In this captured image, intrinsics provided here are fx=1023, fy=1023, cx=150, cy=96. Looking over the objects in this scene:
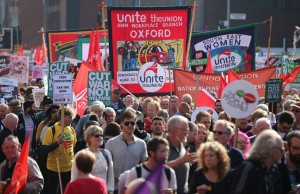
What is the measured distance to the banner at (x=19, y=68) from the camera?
86.5 ft

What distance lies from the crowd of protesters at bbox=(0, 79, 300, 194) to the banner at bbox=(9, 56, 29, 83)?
10205 millimetres

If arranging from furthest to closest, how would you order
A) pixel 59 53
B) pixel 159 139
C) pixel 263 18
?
pixel 263 18
pixel 59 53
pixel 159 139

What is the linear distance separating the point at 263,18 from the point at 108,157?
6107 centimetres

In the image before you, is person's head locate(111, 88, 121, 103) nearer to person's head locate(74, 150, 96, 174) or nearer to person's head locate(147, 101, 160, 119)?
person's head locate(147, 101, 160, 119)

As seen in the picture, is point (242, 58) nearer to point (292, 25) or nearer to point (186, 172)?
point (186, 172)

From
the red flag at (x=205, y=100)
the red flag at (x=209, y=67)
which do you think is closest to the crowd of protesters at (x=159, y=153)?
A: the red flag at (x=205, y=100)

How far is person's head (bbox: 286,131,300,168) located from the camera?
9.80 metres

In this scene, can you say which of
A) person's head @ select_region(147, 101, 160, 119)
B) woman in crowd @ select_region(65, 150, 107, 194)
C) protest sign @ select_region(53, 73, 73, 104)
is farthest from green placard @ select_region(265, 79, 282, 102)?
woman in crowd @ select_region(65, 150, 107, 194)

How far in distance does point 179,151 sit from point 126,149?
122cm

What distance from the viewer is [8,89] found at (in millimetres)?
22188

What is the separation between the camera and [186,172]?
9.98 metres

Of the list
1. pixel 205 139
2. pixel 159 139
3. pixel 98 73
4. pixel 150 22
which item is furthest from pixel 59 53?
pixel 159 139

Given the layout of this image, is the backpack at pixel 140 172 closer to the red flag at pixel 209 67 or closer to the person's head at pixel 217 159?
the person's head at pixel 217 159

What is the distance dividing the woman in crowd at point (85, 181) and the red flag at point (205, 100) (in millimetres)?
8234
